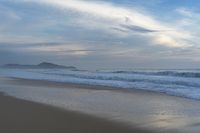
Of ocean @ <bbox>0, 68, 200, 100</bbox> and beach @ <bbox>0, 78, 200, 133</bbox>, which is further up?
ocean @ <bbox>0, 68, 200, 100</bbox>

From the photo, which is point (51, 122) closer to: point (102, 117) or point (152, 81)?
point (102, 117)

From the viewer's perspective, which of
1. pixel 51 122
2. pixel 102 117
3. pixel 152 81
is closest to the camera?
pixel 51 122

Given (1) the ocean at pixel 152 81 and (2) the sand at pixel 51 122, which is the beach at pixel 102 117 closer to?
(2) the sand at pixel 51 122

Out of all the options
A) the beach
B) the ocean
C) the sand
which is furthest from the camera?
the ocean

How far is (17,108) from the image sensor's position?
11.1m

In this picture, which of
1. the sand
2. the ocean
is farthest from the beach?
the ocean

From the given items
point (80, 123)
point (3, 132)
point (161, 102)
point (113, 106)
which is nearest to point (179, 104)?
point (161, 102)

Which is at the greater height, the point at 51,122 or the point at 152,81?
the point at 152,81

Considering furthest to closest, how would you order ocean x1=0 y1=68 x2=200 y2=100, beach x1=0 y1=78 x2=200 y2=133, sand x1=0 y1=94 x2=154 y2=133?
ocean x1=0 y1=68 x2=200 y2=100 → beach x1=0 y1=78 x2=200 y2=133 → sand x1=0 y1=94 x2=154 y2=133

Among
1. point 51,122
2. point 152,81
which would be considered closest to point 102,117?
point 51,122

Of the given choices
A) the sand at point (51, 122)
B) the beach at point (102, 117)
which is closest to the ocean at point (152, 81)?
the beach at point (102, 117)

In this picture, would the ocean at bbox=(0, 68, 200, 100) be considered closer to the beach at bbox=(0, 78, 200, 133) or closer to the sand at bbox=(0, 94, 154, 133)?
the beach at bbox=(0, 78, 200, 133)

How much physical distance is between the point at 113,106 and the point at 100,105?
53 cm

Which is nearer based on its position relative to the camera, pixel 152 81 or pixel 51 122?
pixel 51 122
